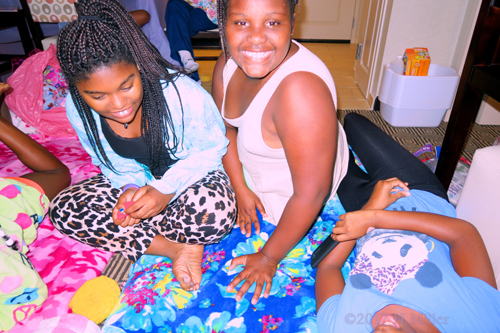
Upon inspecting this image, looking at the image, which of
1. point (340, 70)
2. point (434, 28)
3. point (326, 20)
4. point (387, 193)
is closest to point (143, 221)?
point (387, 193)

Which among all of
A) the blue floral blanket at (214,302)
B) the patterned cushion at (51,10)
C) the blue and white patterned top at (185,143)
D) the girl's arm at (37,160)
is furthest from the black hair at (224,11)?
the patterned cushion at (51,10)

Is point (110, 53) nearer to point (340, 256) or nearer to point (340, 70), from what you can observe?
point (340, 256)

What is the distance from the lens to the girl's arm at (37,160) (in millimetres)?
1154

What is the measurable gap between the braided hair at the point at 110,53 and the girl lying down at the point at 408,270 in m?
0.69

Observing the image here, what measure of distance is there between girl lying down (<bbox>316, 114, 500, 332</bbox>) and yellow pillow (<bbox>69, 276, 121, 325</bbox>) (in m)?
0.66

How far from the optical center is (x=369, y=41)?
102 inches

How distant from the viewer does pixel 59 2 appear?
2541mm

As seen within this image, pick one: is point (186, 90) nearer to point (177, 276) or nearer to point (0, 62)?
point (177, 276)

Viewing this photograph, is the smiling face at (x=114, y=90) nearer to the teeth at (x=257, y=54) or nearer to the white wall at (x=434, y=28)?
the teeth at (x=257, y=54)

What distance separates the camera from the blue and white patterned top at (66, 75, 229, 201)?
3.28 ft

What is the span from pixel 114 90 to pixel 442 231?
98 centimetres

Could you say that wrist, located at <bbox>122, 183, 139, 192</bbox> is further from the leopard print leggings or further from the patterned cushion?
the patterned cushion

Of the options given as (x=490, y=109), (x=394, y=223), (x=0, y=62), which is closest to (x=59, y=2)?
(x=0, y=62)

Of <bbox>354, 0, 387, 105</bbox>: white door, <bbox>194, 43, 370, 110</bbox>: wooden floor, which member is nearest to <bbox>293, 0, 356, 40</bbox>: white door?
<bbox>194, 43, 370, 110</bbox>: wooden floor
